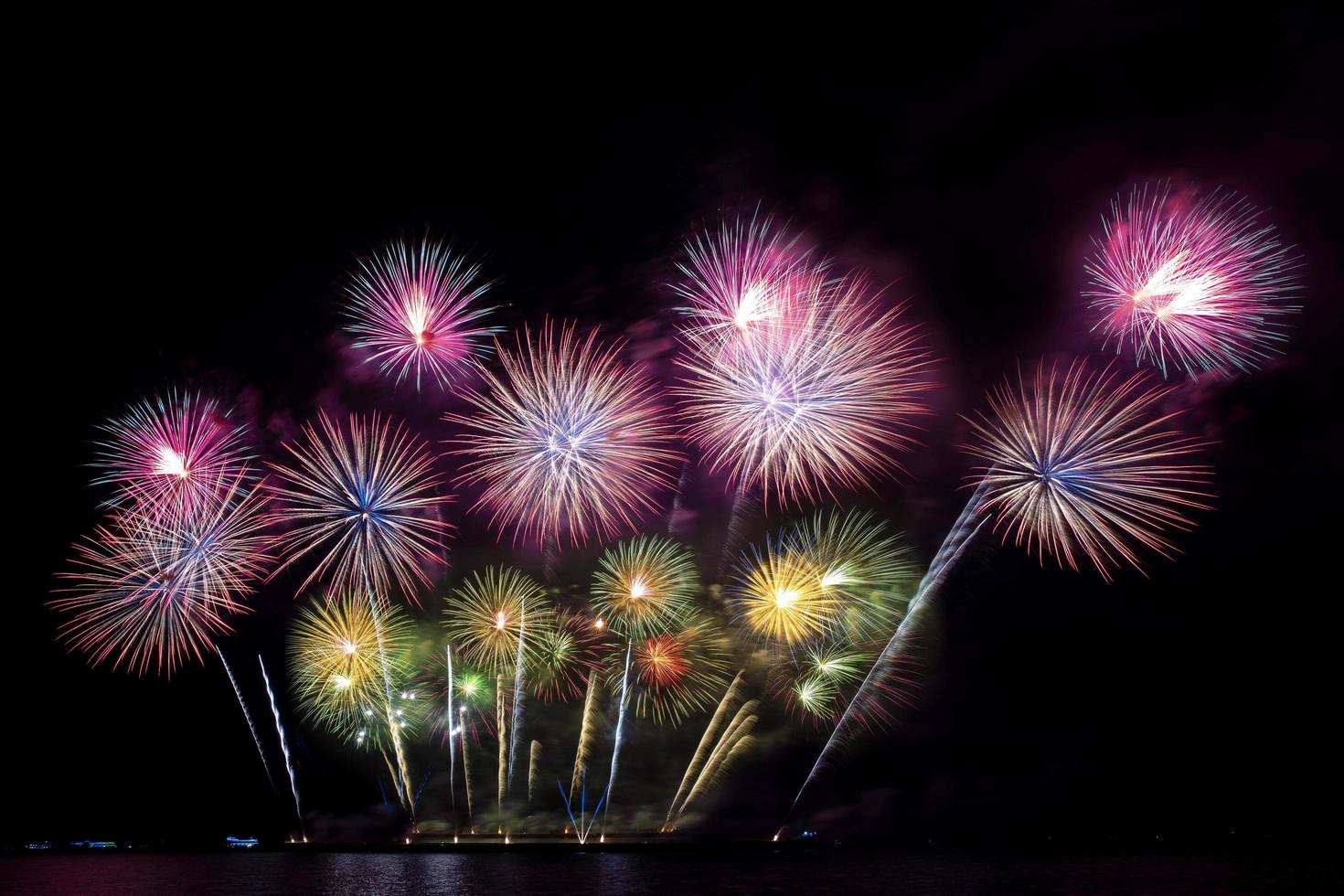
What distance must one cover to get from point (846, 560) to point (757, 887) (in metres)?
10.1

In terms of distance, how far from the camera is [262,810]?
153 ft

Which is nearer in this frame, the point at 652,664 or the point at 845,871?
the point at 652,664

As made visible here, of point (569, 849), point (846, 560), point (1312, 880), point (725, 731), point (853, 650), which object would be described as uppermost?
point (846, 560)

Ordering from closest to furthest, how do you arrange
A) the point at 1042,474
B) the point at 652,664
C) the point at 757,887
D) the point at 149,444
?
1. the point at 1042,474
2. the point at 149,444
3. the point at 757,887
4. the point at 652,664

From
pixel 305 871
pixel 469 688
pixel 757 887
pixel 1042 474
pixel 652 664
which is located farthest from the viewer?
pixel 305 871

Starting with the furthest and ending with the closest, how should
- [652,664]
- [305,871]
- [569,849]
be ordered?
[569,849] → [305,871] → [652,664]

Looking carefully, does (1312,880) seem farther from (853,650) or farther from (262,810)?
(262,810)

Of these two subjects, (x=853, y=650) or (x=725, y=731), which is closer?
(x=853, y=650)

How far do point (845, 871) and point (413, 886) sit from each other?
52.8 ft

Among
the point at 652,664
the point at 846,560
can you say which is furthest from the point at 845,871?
the point at 846,560

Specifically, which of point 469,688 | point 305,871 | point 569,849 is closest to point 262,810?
point 305,871

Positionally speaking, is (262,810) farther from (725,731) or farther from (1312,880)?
(1312,880)

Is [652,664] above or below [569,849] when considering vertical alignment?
above

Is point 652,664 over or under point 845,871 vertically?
over
